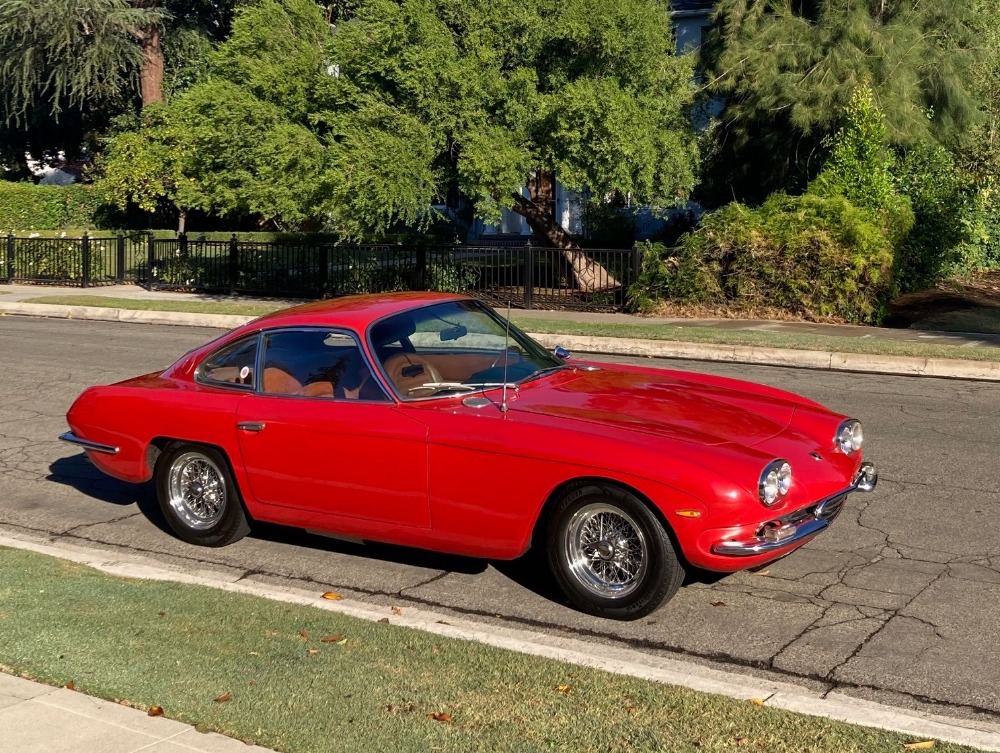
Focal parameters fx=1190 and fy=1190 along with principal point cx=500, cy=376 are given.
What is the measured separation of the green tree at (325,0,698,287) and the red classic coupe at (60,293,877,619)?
13.4 meters

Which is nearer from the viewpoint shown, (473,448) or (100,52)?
(473,448)

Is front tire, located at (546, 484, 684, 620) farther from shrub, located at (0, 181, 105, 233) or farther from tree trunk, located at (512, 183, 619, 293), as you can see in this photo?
shrub, located at (0, 181, 105, 233)

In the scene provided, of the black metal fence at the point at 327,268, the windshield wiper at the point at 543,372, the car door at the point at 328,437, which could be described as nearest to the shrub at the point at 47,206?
the black metal fence at the point at 327,268

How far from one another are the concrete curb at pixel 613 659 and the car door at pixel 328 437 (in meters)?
0.53

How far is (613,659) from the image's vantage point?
527 cm

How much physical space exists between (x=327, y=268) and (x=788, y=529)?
20707mm

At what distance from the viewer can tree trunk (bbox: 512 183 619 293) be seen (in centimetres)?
2289

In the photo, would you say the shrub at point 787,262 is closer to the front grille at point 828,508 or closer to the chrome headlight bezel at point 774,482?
the front grille at point 828,508

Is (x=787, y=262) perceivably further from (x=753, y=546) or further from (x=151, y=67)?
(x=151, y=67)

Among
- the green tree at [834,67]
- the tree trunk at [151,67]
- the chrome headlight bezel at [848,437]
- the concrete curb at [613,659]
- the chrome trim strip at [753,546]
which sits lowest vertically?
the concrete curb at [613,659]

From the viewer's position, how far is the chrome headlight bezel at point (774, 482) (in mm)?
5559

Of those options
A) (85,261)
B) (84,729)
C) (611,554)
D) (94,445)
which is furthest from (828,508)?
(85,261)

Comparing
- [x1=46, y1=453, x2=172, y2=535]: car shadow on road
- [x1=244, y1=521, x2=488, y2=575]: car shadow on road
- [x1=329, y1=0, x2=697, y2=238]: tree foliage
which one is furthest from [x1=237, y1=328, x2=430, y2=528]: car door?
[x1=329, y1=0, x2=697, y2=238]: tree foliage

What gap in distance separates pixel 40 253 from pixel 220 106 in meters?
9.55
